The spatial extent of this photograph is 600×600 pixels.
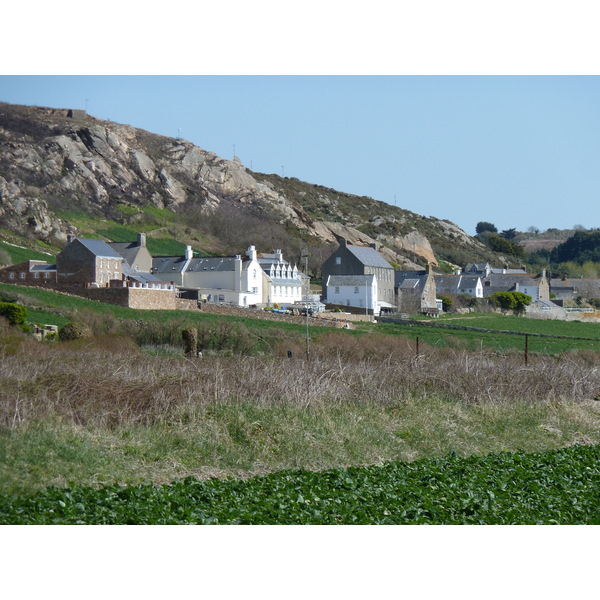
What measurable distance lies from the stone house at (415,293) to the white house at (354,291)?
3.33m

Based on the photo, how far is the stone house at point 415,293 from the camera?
75812 mm

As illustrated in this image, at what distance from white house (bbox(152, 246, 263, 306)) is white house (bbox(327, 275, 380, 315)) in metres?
8.64

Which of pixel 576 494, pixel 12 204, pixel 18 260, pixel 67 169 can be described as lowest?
pixel 576 494

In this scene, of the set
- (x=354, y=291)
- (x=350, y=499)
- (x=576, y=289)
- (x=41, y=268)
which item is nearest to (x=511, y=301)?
(x=354, y=291)

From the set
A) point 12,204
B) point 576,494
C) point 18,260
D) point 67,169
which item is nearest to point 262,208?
point 67,169

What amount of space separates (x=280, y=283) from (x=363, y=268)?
901 centimetres

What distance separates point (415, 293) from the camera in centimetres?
7694

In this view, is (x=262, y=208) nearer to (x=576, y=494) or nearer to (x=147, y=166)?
(x=147, y=166)

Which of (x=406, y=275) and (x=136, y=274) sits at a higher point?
(x=406, y=275)

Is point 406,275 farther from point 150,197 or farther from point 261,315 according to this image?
point 150,197

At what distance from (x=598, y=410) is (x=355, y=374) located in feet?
20.0

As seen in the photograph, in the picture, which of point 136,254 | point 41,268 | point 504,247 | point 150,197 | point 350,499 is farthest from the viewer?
point 504,247

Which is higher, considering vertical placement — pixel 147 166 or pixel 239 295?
pixel 147 166

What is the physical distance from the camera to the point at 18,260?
64250 mm
